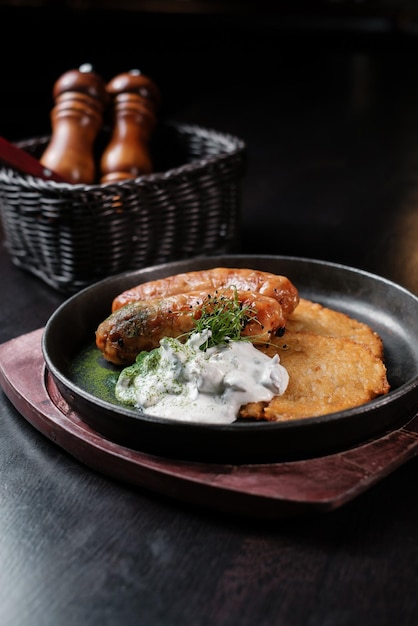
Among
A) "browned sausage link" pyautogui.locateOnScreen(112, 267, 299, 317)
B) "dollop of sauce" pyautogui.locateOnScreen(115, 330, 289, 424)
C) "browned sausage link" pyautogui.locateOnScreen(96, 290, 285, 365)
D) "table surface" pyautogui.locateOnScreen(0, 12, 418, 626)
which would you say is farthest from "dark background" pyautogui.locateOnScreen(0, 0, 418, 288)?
"table surface" pyautogui.locateOnScreen(0, 12, 418, 626)

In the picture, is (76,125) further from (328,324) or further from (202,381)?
(202,381)

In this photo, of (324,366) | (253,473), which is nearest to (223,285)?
(324,366)

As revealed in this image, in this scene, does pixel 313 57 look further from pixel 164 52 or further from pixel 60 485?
pixel 60 485

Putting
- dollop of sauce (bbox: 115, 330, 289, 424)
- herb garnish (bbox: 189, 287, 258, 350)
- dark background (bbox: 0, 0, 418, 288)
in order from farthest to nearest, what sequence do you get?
dark background (bbox: 0, 0, 418, 288) → herb garnish (bbox: 189, 287, 258, 350) → dollop of sauce (bbox: 115, 330, 289, 424)

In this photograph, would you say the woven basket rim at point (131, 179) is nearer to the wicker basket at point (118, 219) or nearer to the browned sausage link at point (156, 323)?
the wicker basket at point (118, 219)

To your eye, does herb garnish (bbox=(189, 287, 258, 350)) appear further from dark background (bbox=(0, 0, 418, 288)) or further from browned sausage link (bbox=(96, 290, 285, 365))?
dark background (bbox=(0, 0, 418, 288))

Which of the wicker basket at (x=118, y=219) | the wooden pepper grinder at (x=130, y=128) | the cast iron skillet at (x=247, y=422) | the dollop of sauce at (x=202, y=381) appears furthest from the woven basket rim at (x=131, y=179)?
the dollop of sauce at (x=202, y=381)
